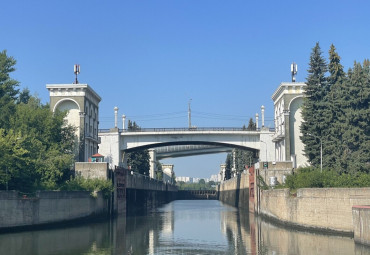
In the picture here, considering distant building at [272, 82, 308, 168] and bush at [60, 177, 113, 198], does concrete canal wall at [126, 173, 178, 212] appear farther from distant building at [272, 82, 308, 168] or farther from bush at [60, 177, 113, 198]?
distant building at [272, 82, 308, 168]

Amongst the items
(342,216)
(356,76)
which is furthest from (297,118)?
(342,216)

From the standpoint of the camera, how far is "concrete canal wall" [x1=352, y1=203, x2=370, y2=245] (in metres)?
33.5

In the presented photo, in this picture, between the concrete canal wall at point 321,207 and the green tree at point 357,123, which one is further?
the green tree at point 357,123

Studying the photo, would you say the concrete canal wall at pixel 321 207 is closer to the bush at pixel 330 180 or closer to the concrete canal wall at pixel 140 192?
the bush at pixel 330 180

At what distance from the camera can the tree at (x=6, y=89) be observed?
65875mm

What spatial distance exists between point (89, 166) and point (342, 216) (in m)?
36.0

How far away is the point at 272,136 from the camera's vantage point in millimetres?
92312

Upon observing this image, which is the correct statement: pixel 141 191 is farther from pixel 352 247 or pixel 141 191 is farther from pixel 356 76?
pixel 352 247

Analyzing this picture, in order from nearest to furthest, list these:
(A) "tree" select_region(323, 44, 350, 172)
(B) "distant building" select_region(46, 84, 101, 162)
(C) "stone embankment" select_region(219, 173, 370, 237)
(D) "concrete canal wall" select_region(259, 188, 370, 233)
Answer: (C) "stone embankment" select_region(219, 173, 370, 237), (D) "concrete canal wall" select_region(259, 188, 370, 233), (A) "tree" select_region(323, 44, 350, 172), (B) "distant building" select_region(46, 84, 101, 162)

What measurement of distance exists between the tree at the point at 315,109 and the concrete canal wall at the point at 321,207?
372 inches

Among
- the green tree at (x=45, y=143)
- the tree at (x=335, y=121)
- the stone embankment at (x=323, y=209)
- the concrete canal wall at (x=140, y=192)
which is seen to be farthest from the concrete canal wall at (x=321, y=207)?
the concrete canal wall at (x=140, y=192)

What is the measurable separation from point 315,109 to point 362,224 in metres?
31.1

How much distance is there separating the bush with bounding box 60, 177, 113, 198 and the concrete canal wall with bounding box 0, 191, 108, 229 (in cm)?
115

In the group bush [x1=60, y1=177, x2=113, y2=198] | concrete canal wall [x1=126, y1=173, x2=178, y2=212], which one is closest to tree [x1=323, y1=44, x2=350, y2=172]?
bush [x1=60, y1=177, x2=113, y2=198]
